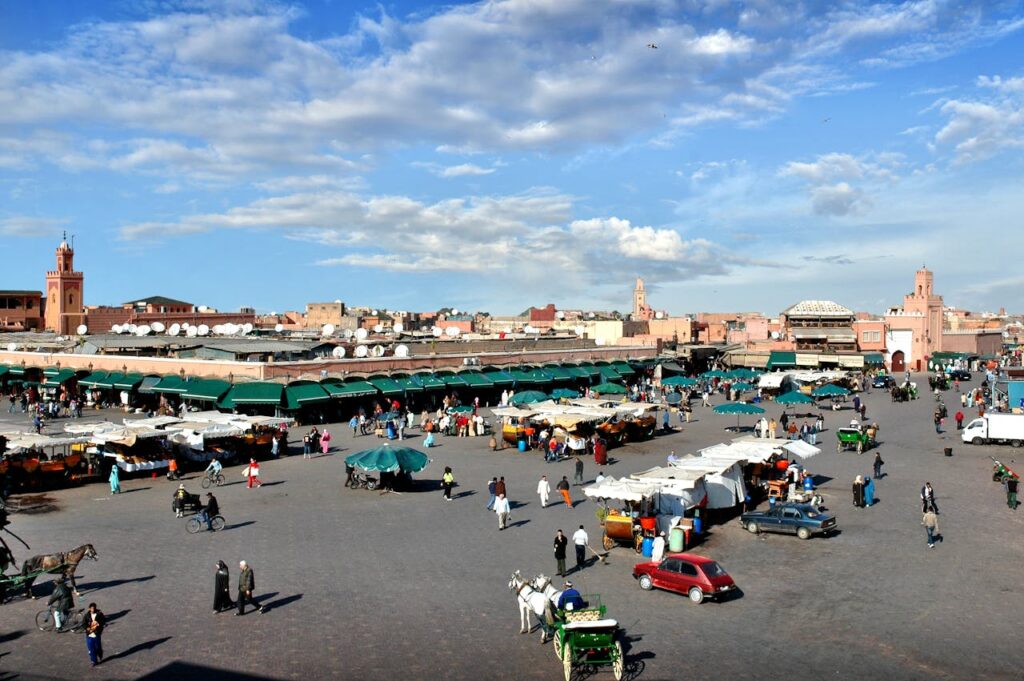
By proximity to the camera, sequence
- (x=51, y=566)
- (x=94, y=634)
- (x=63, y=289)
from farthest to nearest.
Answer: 1. (x=63, y=289)
2. (x=51, y=566)
3. (x=94, y=634)

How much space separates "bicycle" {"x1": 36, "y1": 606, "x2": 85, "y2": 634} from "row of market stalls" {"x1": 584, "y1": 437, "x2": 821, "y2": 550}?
10525mm

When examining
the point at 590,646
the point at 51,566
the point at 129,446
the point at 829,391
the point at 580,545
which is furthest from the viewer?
the point at 829,391

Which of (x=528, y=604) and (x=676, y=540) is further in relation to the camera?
(x=676, y=540)

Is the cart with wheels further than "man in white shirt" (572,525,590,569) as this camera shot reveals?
No

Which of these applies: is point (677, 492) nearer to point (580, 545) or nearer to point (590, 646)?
point (580, 545)

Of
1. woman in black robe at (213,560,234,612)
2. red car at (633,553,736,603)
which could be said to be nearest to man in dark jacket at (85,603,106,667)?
woman in black robe at (213,560,234,612)

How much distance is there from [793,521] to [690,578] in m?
5.60

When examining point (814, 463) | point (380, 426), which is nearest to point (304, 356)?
point (380, 426)

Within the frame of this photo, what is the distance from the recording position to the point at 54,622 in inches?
510

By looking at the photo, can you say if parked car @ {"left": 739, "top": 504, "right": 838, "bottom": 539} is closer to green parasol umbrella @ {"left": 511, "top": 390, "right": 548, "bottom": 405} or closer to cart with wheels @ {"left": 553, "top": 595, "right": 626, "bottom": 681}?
cart with wheels @ {"left": 553, "top": 595, "right": 626, "bottom": 681}

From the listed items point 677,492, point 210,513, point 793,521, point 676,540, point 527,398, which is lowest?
point 676,540

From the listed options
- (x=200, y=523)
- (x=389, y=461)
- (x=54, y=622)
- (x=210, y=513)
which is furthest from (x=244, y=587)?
(x=389, y=461)

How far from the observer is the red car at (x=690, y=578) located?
14211 mm

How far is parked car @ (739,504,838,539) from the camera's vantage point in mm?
18703
